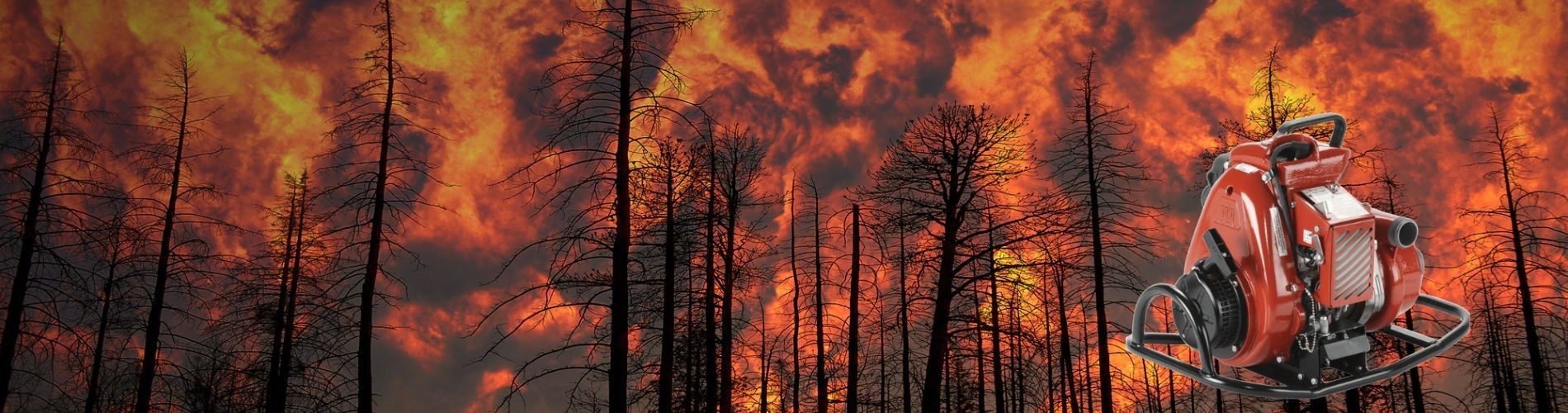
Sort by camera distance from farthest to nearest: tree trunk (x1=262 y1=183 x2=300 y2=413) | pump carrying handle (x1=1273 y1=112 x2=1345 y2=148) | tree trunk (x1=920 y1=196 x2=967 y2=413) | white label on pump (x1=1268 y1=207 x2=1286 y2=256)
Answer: tree trunk (x1=262 y1=183 x2=300 y2=413) → tree trunk (x1=920 y1=196 x2=967 y2=413) → white label on pump (x1=1268 y1=207 x2=1286 y2=256) → pump carrying handle (x1=1273 y1=112 x2=1345 y2=148)

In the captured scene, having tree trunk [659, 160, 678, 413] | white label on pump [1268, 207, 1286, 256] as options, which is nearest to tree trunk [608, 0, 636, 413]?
tree trunk [659, 160, 678, 413]

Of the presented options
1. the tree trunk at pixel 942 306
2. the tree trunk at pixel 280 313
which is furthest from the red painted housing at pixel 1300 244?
the tree trunk at pixel 280 313

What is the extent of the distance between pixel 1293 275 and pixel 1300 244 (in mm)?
141

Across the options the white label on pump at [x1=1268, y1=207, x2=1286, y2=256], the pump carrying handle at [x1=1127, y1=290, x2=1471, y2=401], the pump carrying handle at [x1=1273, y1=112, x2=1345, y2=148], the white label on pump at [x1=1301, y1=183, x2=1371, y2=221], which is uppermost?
the pump carrying handle at [x1=1273, y1=112, x2=1345, y2=148]

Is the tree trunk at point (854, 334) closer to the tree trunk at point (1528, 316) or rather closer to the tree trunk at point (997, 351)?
the tree trunk at point (997, 351)

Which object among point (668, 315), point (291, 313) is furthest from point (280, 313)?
point (668, 315)

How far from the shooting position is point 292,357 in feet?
74.3

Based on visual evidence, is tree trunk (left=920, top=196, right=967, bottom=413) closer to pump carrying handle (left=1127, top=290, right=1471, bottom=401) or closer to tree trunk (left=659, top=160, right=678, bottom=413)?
tree trunk (left=659, top=160, right=678, bottom=413)

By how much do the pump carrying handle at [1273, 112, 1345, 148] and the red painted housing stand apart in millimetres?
54

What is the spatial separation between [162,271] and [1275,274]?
58.0ft

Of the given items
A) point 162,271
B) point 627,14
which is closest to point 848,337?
point 627,14

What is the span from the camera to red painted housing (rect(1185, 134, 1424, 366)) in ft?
11.9

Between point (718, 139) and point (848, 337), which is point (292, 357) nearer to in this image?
point (718, 139)

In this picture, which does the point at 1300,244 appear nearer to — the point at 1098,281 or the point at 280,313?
the point at 1098,281
